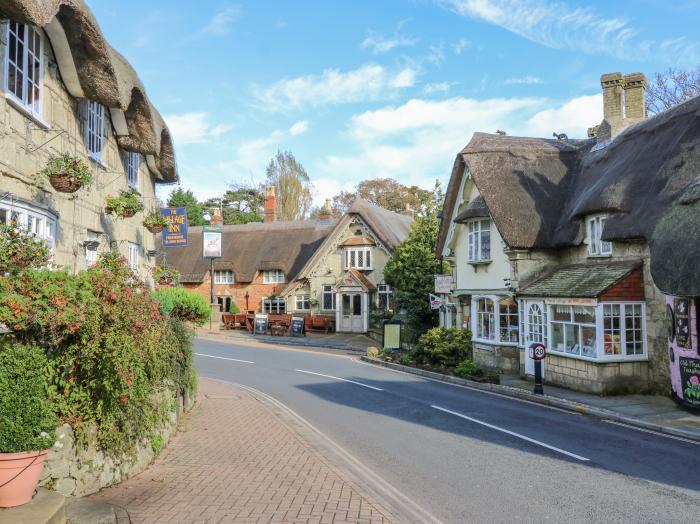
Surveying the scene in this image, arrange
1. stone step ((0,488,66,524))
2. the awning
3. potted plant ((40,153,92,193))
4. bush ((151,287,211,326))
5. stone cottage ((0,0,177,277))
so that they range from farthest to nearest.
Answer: the awning < bush ((151,287,211,326)) < potted plant ((40,153,92,193)) < stone cottage ((0,0,177,277)) < stone step ((0,488,66,524))

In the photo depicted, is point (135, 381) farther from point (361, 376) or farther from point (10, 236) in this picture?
point (361, 376)

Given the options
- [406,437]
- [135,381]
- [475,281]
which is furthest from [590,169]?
[135,381]

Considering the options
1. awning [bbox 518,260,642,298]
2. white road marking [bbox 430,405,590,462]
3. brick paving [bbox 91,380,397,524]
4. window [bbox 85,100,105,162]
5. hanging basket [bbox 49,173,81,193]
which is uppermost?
window [bbox 85,100,105,162]

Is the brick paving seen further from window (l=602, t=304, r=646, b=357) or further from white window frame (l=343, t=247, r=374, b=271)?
white window frame (l=343, t=247, r=374, b=271)

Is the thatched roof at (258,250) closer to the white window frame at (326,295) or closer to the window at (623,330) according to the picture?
the white window frame at (326,295)

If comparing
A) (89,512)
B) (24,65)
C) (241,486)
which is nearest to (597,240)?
(241,486)

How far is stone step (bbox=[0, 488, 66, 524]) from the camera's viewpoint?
216 inches

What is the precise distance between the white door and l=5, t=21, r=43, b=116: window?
601 inches

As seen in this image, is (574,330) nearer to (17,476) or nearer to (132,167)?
(132,167)

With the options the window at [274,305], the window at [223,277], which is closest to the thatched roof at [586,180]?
the window at [274,305]

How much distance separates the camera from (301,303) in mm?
40688

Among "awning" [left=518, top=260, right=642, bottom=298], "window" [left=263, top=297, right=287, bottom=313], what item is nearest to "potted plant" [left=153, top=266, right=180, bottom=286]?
"awning" [left=518, top=260, right=642, bottom=298]

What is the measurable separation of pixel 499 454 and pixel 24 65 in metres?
10.1

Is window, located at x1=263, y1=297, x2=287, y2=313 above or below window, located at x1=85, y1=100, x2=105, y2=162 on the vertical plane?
below
